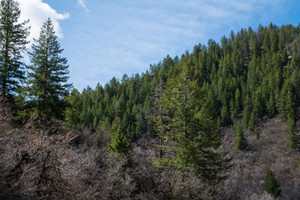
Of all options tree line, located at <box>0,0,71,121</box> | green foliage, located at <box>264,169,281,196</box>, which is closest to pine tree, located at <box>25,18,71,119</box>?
tree line, located at <box>0,0,71,121</box>

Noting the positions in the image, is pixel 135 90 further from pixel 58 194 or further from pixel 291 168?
pixel 58 194

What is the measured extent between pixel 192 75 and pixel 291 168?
36980 millimetres

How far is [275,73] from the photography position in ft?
270

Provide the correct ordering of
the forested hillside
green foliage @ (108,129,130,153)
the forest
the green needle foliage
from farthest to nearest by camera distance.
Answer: the forested hillside, green foliage @ (108,129,130,153), the green needle foliage, the forest

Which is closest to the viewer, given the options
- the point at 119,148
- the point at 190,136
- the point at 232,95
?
the point at 190,136

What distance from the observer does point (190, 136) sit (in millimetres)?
13305

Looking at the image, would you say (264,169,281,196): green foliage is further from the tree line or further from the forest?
the tree line

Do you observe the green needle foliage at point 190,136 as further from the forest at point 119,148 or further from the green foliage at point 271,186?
the green foliage at point 271,186

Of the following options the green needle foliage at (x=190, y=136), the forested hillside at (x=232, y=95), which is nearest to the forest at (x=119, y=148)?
the green needle foliage at (x=190, y=136)

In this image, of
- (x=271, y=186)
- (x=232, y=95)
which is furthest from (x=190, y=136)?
(x=232, y=95)

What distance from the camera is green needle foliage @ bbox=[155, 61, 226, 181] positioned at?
12.8 metres

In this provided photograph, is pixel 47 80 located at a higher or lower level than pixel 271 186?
higher

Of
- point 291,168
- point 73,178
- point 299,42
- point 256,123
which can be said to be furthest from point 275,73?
point 73,178

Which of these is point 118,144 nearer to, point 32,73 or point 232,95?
point 32,73
